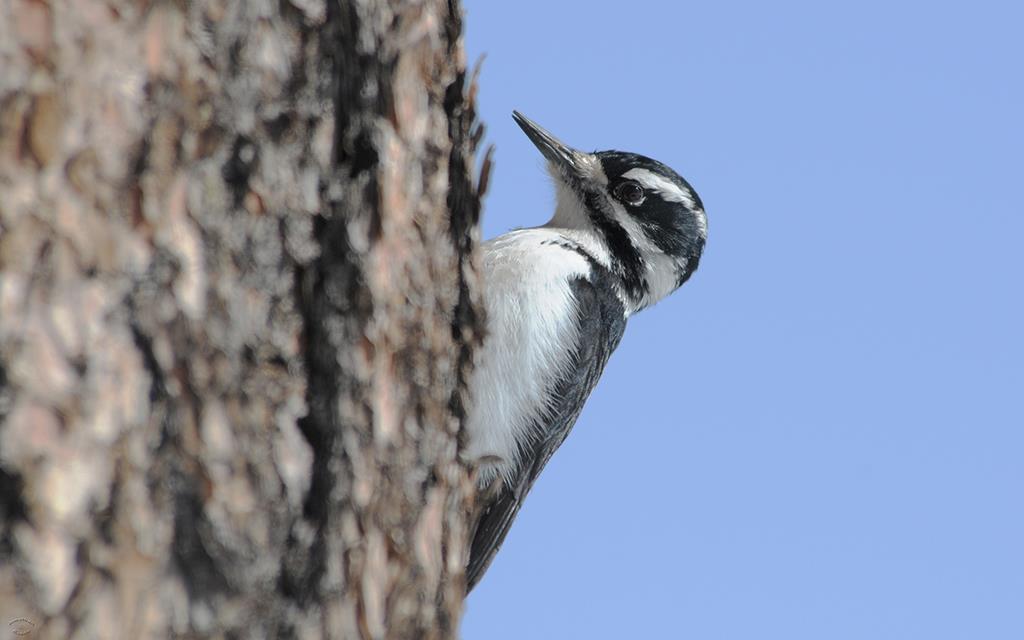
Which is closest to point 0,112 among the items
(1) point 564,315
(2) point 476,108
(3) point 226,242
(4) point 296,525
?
(3) point 226,242

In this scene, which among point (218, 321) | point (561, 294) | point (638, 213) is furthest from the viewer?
point (638, 213)

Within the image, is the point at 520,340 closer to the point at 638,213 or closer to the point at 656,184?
the point at 638,213

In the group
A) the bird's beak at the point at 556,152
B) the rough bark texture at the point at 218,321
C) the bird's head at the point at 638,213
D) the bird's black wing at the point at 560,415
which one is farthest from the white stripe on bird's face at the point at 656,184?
the rough bark texture at the point at 218,321

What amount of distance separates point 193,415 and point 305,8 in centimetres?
91

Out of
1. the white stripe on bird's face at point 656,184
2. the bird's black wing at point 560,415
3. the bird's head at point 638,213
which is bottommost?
the bird's black wing at point 560,415

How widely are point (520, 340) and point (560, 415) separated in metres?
0.52

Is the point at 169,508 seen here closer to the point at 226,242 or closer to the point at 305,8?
the point at 226,242

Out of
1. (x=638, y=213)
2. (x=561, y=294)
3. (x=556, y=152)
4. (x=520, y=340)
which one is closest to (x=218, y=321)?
(x=520, y=340)

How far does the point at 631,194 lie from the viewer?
5.71 m

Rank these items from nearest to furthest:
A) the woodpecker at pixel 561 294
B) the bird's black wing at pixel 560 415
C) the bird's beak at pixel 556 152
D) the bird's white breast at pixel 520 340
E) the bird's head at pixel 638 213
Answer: the bird's white breast at pixel 520 340
the woodpecker at pixel 561 294
the bird's black wing at pixel 560 415
the bird's head at pixel 638 213
the bird's beak at pixel 556 152

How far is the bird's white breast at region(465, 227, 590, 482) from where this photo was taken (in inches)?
178

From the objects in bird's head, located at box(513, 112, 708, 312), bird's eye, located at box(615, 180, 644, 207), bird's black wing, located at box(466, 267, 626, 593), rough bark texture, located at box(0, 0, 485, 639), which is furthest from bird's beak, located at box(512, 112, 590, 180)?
rough bark texture, located at box(0, 0, 485, 639)

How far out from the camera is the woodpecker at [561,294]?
4.63 meters

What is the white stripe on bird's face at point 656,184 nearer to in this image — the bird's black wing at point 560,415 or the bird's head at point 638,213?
the bird's head at point 638,213
